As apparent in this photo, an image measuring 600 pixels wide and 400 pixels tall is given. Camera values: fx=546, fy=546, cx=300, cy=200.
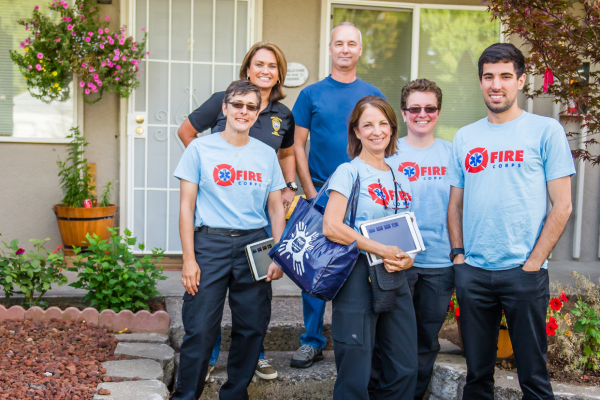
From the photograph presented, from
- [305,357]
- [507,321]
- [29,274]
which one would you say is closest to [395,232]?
[507,321]

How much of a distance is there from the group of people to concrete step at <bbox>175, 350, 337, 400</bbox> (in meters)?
0.08

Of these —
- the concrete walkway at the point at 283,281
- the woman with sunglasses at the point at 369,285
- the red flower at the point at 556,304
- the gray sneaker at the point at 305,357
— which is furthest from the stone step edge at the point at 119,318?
the red flower at the point at 556,304

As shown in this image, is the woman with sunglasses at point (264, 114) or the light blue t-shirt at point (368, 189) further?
the woman with sunglasses at point (264, 114)

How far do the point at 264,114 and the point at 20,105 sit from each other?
311 cm

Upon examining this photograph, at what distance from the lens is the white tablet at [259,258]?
2625 mm

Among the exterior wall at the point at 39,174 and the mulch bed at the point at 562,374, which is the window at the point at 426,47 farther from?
the mulch bed at the point at 562,374

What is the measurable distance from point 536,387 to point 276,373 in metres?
1.37

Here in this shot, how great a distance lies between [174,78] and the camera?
→ 5.19 m

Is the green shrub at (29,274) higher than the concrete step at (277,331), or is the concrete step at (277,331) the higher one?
the green shrub at (29,274)

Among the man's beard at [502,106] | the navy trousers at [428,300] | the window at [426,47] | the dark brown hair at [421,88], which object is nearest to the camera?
the man's beard at [502,106]

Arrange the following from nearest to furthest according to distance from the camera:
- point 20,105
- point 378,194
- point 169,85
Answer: point 378,194 → point 20,105 → point 169,85

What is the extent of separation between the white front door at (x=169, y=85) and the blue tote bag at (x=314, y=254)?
9.83 feet

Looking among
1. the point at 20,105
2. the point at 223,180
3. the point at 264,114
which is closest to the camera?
the point at 223,180

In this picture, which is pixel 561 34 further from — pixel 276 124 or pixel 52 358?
pixel 52 358
